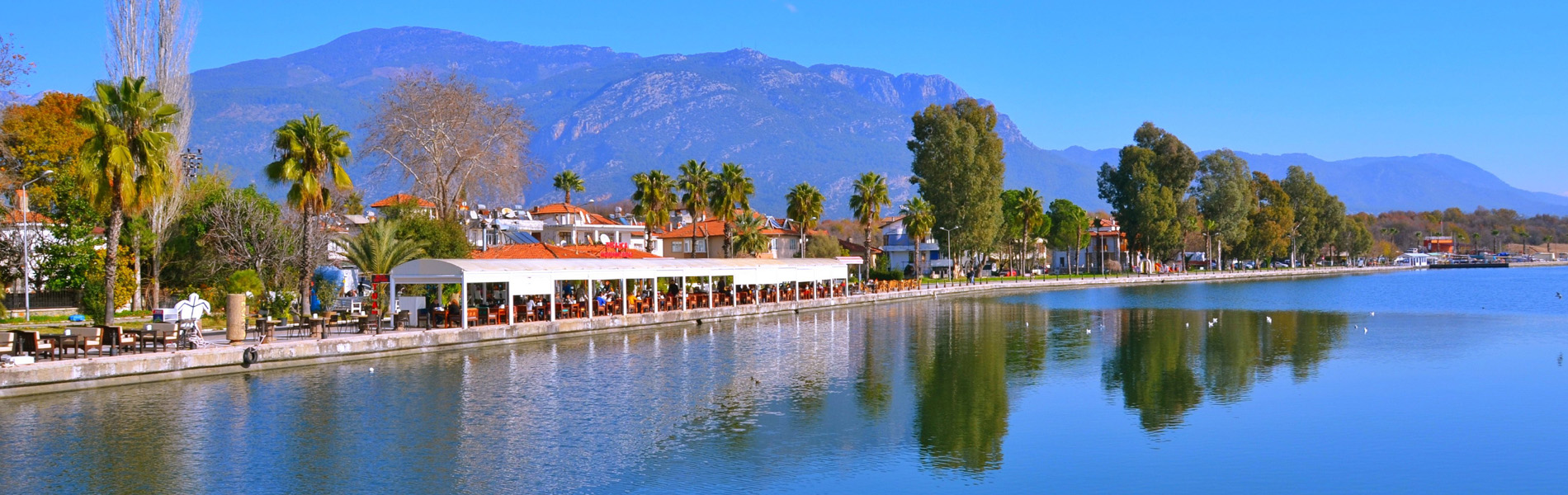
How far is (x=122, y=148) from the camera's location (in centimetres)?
2827

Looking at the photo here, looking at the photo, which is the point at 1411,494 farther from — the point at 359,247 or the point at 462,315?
the point at 359,247

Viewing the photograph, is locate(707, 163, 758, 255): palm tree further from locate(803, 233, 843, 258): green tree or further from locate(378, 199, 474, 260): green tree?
locate(803, 233, 843, 258): green tree

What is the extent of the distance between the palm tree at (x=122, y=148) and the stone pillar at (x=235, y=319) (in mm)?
5829

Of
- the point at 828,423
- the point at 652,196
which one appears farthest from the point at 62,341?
the point at 652,196

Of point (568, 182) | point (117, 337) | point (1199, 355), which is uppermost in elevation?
point (568, 182)

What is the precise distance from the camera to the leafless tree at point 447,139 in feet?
169

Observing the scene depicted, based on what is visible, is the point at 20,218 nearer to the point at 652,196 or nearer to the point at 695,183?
the point at 652,196

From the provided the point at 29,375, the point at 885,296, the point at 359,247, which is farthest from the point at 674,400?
the point at 885,296

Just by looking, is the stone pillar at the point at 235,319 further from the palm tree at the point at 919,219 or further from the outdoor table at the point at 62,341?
the palm tree at the point at 919,219

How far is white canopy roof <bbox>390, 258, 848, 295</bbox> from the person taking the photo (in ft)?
105

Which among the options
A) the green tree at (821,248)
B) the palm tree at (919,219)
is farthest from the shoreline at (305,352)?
the green tree at (821,248)

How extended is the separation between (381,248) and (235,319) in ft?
49.2

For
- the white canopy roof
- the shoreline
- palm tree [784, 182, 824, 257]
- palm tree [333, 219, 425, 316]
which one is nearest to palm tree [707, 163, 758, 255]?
palm tree [784, 182, 824, 257]

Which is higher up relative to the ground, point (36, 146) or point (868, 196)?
point (36, 146)
